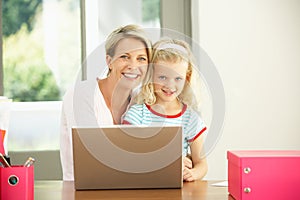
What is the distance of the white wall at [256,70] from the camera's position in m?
3.55

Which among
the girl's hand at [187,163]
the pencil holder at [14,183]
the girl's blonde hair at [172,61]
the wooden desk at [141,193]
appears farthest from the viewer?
the girl's hand at [187,163]

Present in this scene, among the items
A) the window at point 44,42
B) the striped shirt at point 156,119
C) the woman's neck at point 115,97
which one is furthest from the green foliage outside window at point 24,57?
the striped shirt at point 156,119

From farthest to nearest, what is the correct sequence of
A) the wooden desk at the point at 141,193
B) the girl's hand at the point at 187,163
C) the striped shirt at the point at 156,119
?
the striped shirt at the point at 156,119
the girl's hand at the point at 187,163
the wooden desk at the point at 141,193

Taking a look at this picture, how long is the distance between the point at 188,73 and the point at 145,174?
48cm

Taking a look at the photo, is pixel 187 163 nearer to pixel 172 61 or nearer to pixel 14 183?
pixel 172 61

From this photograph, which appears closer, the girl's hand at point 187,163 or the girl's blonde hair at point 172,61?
the girl's blonde hair at point 172,61

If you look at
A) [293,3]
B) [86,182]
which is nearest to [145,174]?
[86,182]

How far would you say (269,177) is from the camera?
167 cm

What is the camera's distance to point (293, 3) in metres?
3.58

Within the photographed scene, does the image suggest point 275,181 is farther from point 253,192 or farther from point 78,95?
point 78,95

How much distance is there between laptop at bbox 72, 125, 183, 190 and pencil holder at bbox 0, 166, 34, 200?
0.30m

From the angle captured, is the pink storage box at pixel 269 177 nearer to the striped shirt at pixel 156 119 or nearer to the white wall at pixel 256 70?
the striped shirt at pixel 156 119

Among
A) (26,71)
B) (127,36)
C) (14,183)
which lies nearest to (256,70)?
(26,71)

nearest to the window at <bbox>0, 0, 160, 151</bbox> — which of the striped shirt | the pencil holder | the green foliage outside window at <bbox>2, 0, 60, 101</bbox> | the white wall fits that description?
the green foliage outside window at <bbox>2, 0, 60, 101</bbox>
